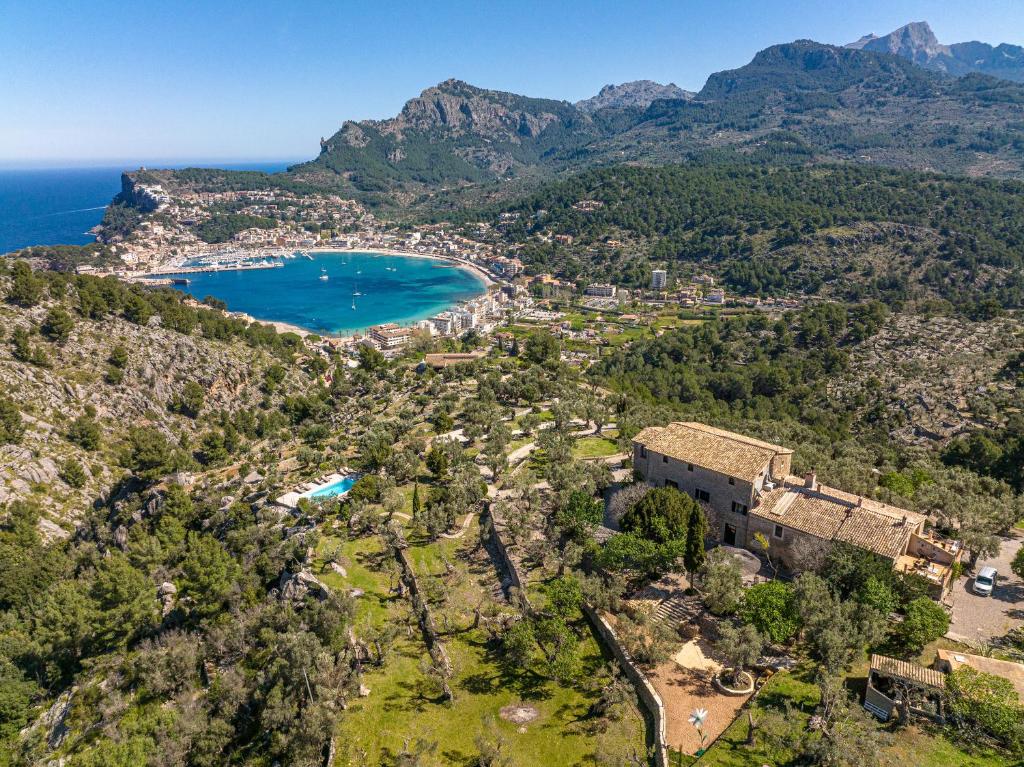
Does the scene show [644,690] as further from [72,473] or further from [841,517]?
[72,473]

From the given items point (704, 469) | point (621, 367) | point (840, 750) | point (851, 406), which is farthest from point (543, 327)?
point (840, 750)

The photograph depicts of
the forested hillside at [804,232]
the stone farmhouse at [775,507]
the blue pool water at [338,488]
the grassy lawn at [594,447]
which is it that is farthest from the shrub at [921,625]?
the forested hillside at [804,232]

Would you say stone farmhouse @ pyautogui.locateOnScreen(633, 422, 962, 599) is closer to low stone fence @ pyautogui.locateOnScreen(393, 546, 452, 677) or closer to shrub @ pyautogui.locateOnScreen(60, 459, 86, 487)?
low stone fence @ pyautogui.locateOnScreen(393, 546, 452, 677)

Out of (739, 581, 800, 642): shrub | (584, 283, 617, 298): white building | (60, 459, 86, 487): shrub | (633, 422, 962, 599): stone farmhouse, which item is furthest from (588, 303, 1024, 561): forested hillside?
(60, 459, 86, 487): shrub

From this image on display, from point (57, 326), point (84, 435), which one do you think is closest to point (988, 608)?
point (84, 435)

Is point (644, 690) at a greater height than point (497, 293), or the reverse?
point (497, 293)

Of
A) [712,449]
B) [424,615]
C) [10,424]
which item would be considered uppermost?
[712,449]

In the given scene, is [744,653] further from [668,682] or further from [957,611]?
[957,611]
